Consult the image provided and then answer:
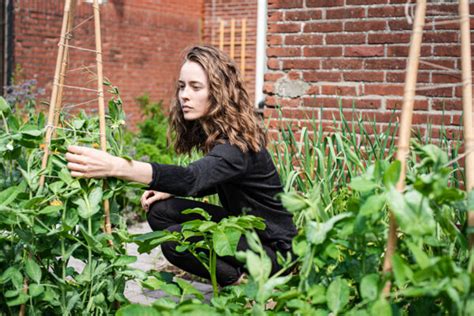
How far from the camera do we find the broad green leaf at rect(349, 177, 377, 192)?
166cm

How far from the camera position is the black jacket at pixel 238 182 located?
2.45 metres

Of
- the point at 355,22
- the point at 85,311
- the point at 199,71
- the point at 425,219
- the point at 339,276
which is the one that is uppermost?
the point at 355,22

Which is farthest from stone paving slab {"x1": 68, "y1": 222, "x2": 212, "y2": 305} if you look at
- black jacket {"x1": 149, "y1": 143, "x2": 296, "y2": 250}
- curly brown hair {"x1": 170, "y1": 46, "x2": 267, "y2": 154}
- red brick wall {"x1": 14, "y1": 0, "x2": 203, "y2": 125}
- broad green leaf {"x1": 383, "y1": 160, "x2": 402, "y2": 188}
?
red brick wall {"x1": 14, "y1": 0, "x2": 203, "y2": 125}

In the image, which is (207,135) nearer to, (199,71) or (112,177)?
(199,71)

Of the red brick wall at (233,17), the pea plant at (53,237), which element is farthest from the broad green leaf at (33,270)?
the red brick wall at (233,17)

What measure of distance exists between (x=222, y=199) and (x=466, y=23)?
1480 millimetres

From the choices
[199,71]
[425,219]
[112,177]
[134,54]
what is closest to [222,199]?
[199,71]

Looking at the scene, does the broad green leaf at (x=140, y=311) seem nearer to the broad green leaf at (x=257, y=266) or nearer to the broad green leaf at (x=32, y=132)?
the broad green leaf at (x=257, y=266)

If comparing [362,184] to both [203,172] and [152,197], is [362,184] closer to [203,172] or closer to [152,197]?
[203,172]

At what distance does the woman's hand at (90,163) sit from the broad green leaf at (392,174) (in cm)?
93

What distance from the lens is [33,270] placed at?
87.3 inches

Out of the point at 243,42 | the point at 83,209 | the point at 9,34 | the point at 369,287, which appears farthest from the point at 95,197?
the point at 243,42

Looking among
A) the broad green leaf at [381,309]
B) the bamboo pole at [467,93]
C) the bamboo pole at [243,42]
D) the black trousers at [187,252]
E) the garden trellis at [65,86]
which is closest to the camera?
the broad green leaf at [381,309]

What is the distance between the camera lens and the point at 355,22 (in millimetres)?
4648
